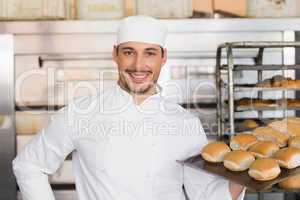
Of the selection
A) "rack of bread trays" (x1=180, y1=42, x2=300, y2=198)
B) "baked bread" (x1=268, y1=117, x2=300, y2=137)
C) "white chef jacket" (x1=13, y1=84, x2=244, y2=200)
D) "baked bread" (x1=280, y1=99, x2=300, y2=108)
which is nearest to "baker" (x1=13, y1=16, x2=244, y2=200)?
"white chef jacket" (x1=13, y1=84, x2=244, y2=200)

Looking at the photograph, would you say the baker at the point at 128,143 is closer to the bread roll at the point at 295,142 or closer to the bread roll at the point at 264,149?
the bread roll at the point at 264,149

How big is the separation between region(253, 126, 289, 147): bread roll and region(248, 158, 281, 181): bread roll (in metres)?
0.34

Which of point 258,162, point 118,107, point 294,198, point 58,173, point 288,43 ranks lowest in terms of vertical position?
point 294,198

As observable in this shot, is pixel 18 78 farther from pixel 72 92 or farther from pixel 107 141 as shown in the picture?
pixel 107 141

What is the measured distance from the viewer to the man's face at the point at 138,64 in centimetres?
154

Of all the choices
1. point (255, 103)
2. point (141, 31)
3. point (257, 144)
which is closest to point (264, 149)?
point (257, 144)

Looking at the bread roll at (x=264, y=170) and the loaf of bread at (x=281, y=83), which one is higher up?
the loaf of bread at (x=281, y=83)

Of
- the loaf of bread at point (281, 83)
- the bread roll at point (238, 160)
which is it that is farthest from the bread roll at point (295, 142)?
the loaf of bread at point (281, 83)

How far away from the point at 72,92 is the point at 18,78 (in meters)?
0.28

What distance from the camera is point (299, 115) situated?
249cm

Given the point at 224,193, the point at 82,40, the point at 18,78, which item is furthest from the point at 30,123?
the point at 224,193

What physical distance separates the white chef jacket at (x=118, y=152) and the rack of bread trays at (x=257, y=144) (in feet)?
0.32

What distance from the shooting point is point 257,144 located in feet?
5.11

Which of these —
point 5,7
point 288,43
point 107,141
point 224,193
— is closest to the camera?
point 224,193
